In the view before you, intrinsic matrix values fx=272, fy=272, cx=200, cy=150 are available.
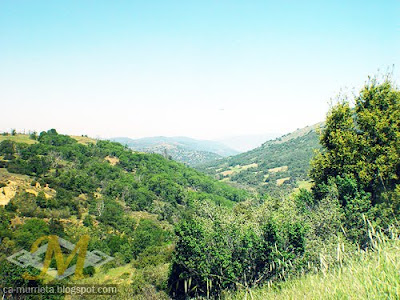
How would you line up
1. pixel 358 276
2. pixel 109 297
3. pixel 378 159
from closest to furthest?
pixel 358 276 → pixel 378 159 → pixel 109 297

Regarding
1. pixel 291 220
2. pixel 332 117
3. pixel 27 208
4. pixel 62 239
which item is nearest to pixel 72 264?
pixel 62 239

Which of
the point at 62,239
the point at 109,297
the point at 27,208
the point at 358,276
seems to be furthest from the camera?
the point at 27,208

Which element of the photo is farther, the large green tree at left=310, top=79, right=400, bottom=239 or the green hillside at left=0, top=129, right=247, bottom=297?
the green hillside at left=0, top=129, right=247, bottom=297

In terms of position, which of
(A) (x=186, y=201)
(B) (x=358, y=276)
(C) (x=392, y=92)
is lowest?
(A) (x=186, y=201)

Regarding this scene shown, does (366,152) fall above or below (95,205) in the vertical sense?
above

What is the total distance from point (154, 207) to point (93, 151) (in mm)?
60207

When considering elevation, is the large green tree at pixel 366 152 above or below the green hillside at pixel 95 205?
above

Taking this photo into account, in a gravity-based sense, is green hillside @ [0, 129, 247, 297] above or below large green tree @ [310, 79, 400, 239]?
below

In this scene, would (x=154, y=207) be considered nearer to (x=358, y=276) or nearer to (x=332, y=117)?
(x=332, y=117)

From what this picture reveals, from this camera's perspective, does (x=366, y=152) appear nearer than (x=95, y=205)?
Yes

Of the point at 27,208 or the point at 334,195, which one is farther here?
the point at 27,208

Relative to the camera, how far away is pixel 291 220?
20.0m

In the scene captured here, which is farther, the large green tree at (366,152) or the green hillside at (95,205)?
the green hillside at (95,205)

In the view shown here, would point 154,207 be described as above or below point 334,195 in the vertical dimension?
below
